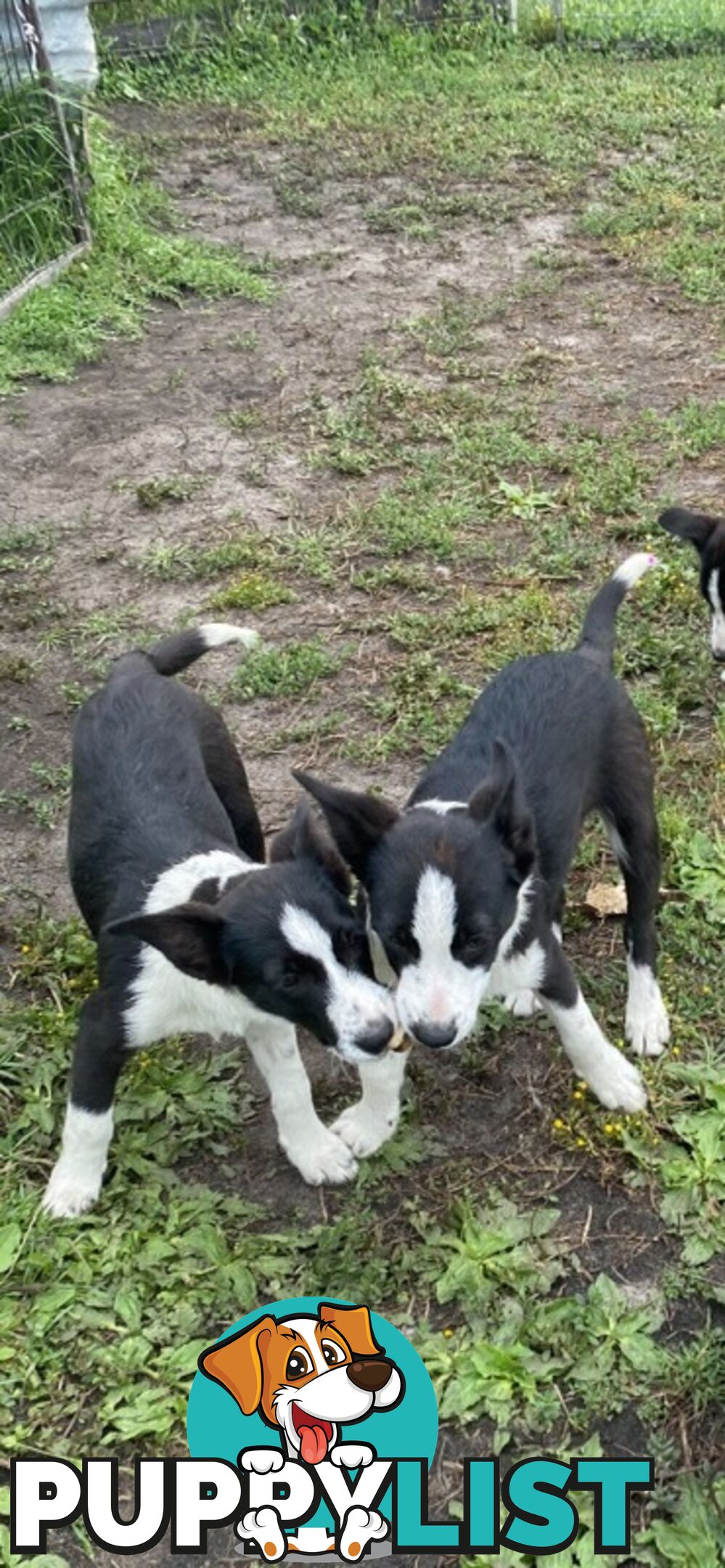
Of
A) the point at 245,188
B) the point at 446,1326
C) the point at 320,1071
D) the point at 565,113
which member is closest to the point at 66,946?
the point at 320,1071

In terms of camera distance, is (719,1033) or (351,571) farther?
(351,571)

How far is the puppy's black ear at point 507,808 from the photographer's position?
2.95 meters

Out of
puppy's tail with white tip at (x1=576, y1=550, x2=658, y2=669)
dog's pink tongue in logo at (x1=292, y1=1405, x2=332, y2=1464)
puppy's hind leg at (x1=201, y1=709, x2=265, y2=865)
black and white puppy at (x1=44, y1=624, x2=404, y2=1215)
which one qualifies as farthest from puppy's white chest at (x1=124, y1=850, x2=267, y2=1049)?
puppy's tail with white tip at (x1=576, y1=550, x2=658, y2=669)

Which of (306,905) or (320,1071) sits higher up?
(306,905)

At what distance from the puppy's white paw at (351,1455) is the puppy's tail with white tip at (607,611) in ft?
6.53

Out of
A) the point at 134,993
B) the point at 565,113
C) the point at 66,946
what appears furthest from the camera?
the point at 565,113

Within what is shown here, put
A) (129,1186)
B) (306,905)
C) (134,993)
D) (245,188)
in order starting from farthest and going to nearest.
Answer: (245,188)
(129,1186)
(134,993)
(306,905)

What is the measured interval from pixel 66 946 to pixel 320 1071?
826 millimetres

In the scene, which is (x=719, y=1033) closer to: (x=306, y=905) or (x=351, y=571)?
(x=306, y=905)

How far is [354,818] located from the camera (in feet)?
9.66

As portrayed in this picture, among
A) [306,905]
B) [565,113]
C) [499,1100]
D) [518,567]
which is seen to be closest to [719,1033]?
[499,1100]

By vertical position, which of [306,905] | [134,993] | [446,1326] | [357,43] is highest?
[357,43]

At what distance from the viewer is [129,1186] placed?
338cm

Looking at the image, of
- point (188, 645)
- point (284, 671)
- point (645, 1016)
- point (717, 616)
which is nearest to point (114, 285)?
point (284, 671)
